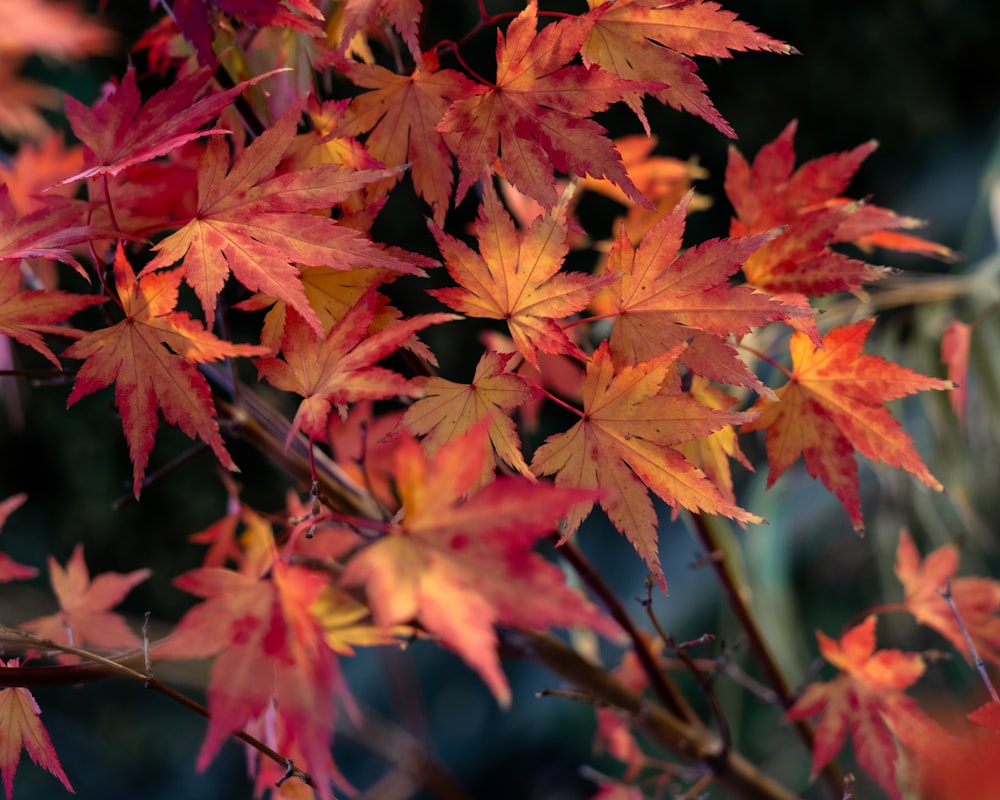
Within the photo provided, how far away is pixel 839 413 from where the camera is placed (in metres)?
0.49

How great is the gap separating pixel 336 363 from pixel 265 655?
15 cm

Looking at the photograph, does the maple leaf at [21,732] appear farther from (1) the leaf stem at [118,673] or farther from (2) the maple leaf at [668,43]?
(2) the maple leaf at [668,43]

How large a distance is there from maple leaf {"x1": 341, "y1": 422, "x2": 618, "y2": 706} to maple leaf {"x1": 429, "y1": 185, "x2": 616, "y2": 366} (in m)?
0.13

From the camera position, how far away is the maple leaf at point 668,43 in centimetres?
A: 43

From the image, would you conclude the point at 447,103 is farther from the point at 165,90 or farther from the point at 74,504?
the point at 74,504

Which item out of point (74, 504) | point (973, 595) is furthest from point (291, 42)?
point (74, 504)

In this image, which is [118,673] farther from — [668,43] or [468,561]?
[668,43]

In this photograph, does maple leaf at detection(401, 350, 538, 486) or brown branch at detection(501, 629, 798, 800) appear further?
brown branch at detection(501, 629, 798, 800)

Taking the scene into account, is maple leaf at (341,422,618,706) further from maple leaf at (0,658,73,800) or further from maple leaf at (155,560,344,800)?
maple leaf at (0,658,73,800)

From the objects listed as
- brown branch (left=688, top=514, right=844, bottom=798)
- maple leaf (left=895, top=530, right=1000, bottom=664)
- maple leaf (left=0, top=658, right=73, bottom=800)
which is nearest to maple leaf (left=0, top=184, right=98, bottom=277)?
maple leaf (left=0, top=658, right=73, bottom=800)

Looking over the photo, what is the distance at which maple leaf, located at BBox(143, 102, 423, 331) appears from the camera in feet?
1.31

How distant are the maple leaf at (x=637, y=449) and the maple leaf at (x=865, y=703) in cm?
23

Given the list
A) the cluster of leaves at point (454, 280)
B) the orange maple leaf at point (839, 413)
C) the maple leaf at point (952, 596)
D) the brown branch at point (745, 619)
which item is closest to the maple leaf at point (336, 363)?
the cluster of leaves at point (454, 280)

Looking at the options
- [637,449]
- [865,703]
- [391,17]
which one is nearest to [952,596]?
[865,703]
